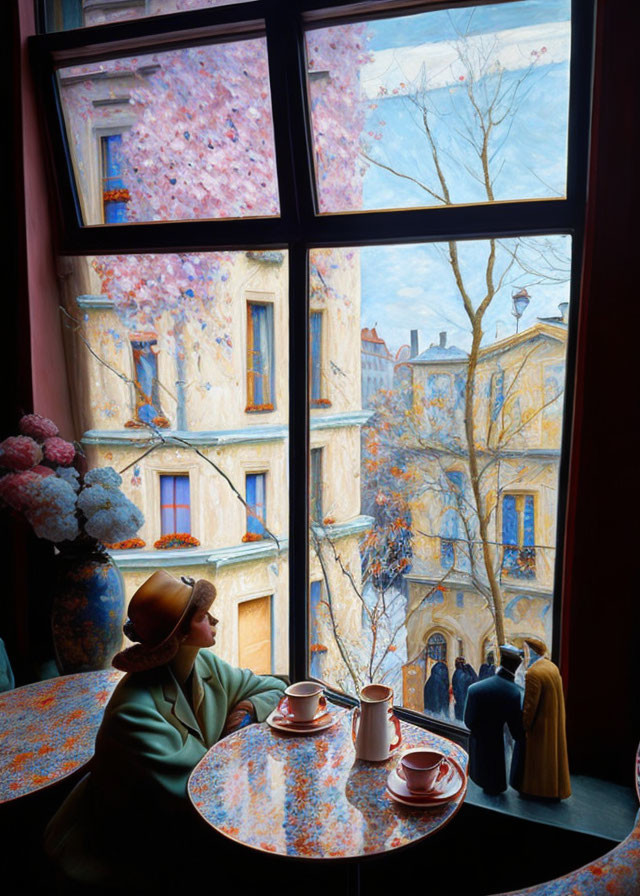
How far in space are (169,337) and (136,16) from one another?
1.02 m

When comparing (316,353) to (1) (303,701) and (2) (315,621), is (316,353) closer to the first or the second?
(2) (315,621)

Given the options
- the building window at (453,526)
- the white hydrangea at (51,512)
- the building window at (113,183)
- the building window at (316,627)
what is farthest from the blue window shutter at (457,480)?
the building window at (113,183)

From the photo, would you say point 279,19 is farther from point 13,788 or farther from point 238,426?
point 13,788

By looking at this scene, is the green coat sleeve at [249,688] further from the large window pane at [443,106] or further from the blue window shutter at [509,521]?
the large window pane at [443,106]

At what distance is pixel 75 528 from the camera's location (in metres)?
2.28

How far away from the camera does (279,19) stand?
6.89ft

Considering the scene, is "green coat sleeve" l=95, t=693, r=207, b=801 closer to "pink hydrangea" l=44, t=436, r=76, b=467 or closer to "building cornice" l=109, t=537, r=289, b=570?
"building cornice" l=109, t=537, r=289, b=570

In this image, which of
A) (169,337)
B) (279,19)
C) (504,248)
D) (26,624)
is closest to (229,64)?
(279,19)

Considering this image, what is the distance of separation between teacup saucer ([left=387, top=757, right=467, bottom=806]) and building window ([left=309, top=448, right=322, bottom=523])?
875 mm

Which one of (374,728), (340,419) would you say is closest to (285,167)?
(340,419)

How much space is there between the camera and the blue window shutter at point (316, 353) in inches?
89.6

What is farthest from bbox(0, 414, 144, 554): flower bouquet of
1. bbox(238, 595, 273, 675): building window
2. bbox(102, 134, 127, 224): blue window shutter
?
bbox(102, 134, 127, 224): blue window shutter

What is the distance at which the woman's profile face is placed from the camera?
1.83 m

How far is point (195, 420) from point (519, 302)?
1.16 meters
